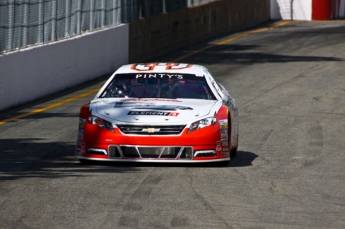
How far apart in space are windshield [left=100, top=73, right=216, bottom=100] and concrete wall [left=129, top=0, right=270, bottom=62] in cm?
1440

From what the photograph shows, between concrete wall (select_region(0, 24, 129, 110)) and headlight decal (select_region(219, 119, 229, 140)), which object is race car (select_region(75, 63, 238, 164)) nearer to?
headlight decal (select_region(219, 119, 229, 140))

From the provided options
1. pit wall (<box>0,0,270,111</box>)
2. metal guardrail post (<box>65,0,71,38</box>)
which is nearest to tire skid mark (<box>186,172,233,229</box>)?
pit wall (<box>0,0,270,111</box>)

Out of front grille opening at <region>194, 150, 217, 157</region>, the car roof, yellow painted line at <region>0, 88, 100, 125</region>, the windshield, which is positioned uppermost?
the car roof

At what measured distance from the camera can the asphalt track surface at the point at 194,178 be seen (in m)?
7.86

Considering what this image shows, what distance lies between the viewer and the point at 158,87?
38.4 ft

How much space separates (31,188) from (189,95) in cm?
320

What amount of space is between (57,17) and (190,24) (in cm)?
1116

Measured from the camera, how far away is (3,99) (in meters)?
17.4

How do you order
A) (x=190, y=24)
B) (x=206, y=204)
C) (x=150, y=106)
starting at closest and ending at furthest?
(x=206, y=204)
(x=150, y=106)
(x=190, y=24)

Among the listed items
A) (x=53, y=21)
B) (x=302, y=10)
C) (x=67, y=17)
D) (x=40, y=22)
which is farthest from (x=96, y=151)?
(x=302, y=10)

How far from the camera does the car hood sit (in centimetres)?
1056

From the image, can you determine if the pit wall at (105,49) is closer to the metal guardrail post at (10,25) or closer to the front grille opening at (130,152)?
the metal guardrail post at (10,25)

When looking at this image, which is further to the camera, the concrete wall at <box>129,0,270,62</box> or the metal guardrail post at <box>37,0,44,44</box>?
the concrete wall at <box>129,0,270,62</box>

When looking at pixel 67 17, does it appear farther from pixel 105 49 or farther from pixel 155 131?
pixel 155 131
